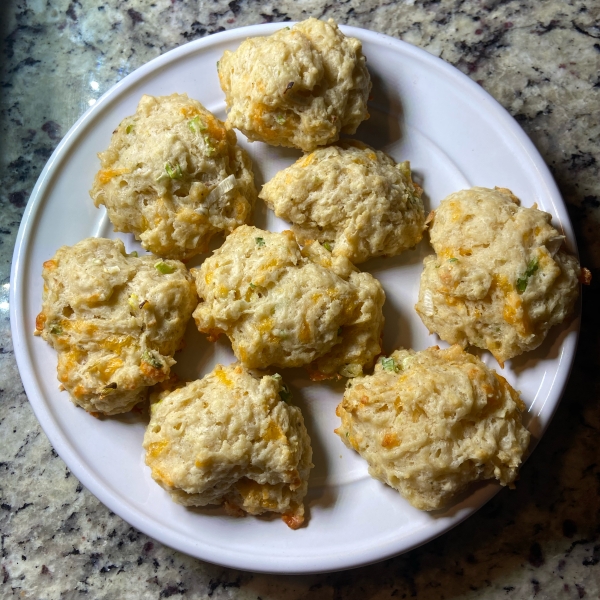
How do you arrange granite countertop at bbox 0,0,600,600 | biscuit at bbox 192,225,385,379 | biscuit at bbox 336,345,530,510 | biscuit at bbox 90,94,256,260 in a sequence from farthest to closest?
granite countertop at bbox 0,0,600,600 → biscuit at bbox 90,94,256,260 → biscuit at bbox 192,225,385,379 → biscuit at bbox 336,345,530,510

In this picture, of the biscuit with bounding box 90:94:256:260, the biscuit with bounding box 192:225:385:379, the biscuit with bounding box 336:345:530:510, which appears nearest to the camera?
the biscuit with bounding box 336:345:530:510

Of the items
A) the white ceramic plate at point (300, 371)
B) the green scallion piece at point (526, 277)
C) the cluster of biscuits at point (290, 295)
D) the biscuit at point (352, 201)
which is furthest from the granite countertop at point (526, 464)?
the biscuit at point (352, 201)

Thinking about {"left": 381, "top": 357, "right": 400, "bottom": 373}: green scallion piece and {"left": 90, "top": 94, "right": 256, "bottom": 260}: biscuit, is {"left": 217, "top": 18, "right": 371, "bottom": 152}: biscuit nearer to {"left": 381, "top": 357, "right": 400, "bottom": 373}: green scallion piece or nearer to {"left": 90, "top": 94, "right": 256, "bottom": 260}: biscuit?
{"left": 90, "top": 94, "right": 256, "bottom": 260}: biscuit

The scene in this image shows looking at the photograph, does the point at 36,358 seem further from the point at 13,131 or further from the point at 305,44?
the point at 305,44


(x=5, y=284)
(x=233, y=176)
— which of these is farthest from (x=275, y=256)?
(x=5, y=284)

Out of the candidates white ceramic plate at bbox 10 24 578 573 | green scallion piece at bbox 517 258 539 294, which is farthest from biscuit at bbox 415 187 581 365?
white ceramic plate at bbox 10 24 578 573

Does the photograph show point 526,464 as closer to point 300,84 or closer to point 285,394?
point 285,394
